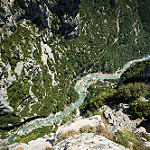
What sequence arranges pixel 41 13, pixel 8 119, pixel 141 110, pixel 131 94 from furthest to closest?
pixel 41 13
pixel 8 119
pixel 131 94
pixel 141 110

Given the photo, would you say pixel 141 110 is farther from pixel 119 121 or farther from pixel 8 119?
pixel 8 119

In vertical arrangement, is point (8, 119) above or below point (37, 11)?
below

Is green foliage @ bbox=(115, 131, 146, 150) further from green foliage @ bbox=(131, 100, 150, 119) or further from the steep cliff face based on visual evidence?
the steep cliff face

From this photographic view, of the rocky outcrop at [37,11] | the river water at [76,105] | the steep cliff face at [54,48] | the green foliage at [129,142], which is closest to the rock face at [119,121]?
the green foliage at [129,142]

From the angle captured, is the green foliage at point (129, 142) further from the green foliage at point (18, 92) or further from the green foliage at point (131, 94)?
the green foliage at point (18, 92)

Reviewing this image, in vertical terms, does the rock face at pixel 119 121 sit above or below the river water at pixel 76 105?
above

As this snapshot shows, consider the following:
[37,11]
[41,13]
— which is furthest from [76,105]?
[37,11]

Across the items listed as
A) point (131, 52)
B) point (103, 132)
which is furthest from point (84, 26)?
point (103, 132)

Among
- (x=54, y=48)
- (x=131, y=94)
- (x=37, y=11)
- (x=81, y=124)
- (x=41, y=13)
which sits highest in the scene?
(x=37, y=11)
